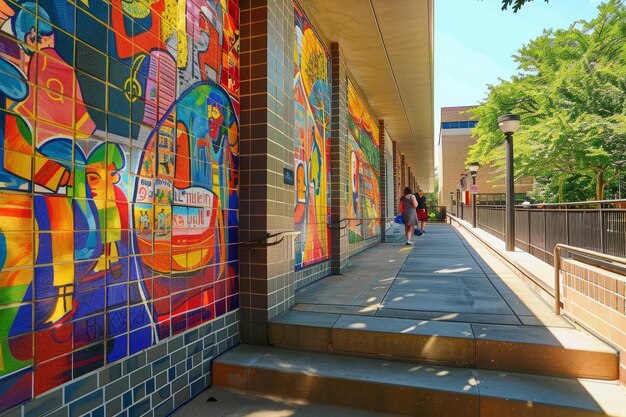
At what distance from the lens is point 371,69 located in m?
9.40

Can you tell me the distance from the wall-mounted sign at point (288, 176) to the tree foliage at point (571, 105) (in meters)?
17.1

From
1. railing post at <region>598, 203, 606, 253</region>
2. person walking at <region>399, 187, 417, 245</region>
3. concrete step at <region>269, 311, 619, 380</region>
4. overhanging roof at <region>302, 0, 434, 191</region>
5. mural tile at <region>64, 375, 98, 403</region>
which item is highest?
overhanging roof at <region>302, 0, 434, 191</region>

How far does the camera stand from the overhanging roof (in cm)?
648

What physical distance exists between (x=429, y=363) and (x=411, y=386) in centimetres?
52

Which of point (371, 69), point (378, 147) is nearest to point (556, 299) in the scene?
point (371, 69)

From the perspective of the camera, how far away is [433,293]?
219 inches

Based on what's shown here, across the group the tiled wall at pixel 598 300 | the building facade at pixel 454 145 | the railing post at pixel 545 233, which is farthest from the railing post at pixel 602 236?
the building facade at pixel 454 145

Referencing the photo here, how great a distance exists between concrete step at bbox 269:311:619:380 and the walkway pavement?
35cm

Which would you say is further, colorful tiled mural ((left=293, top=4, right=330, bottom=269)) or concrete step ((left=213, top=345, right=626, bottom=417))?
colorful tiled mural ((left=293, top=4, right=330, bottom=269))

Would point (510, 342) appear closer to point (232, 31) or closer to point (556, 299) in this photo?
point (556, 299)

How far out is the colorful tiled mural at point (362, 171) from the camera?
9984mm

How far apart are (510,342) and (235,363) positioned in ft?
8.46

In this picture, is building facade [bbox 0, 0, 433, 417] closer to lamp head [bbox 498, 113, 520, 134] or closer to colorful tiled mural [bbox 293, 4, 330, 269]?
colorful tiled mural [bbox 293, 4, 330, 269]

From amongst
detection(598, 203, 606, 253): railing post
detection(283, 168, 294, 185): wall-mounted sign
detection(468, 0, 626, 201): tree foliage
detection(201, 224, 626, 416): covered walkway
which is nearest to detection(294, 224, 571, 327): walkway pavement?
detection(201, 224, 626, 416): covered walkway
